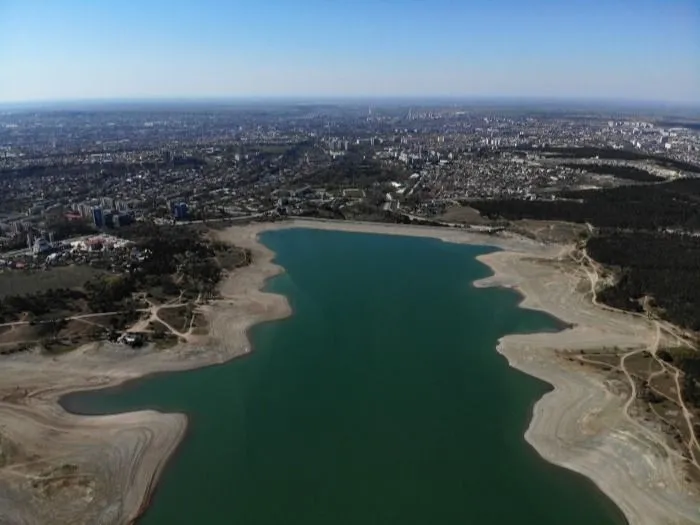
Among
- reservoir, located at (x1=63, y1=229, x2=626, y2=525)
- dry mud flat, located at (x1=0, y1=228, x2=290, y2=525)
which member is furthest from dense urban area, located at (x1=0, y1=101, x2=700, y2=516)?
reservoir, located at (x1=63, y1=229, x2=626, y2=525)

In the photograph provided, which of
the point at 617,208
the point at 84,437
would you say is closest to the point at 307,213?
the point at 617,208

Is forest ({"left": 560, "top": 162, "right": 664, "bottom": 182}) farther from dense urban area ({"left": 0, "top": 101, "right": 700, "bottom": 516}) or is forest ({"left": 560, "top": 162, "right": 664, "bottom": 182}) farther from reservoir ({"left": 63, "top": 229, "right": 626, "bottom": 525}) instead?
reservoir ({"left": 63, "top": 229, "right": 626, "bottom": 525})

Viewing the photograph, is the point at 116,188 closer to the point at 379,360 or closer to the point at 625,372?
the point at 379,360

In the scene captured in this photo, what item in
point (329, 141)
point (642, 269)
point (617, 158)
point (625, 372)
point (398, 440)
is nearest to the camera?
point (398, 440)

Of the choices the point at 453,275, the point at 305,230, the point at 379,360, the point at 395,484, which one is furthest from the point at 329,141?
the point at 395,484

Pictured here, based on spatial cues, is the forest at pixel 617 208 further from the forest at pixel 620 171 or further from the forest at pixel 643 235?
the forest at pixel 620 171

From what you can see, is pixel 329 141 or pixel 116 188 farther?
pixel 329 141
